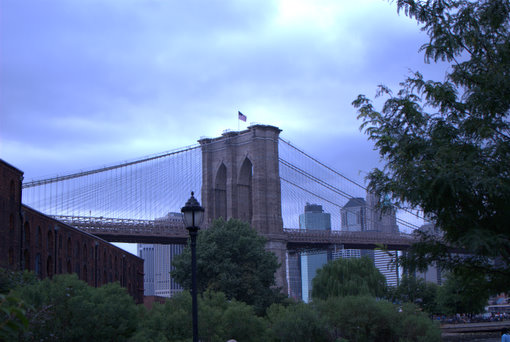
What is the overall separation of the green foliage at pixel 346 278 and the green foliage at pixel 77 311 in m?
46.6

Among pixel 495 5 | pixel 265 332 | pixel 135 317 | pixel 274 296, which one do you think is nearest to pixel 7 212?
pixel 135 317

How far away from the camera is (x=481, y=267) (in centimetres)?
1130

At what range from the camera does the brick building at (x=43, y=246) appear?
2352cm

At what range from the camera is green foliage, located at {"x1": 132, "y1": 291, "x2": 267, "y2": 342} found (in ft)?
76.5

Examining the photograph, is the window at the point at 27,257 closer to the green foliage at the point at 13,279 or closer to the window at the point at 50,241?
the window at the point at 50,241

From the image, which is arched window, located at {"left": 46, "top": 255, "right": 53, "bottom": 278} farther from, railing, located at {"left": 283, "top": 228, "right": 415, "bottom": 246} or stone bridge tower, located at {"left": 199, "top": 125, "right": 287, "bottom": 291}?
railing, located at {"left": 283, "top": 228, "right": 415, "bottom": 246}

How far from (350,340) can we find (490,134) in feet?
75.3

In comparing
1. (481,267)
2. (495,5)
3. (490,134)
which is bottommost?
(481,267)

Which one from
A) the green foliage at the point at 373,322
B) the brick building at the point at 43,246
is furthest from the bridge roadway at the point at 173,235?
the green foliage at the point at 373,322

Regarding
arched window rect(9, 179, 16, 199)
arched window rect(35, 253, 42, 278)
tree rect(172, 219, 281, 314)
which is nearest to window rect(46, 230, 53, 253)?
arched window rect(35, 253, 42, 278)

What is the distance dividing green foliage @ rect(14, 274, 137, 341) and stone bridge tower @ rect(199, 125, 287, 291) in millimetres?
45030

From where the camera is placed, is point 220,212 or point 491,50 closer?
point 491,50

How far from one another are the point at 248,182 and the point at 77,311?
2244 inches

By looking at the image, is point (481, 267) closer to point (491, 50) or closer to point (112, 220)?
point (491, 50)
